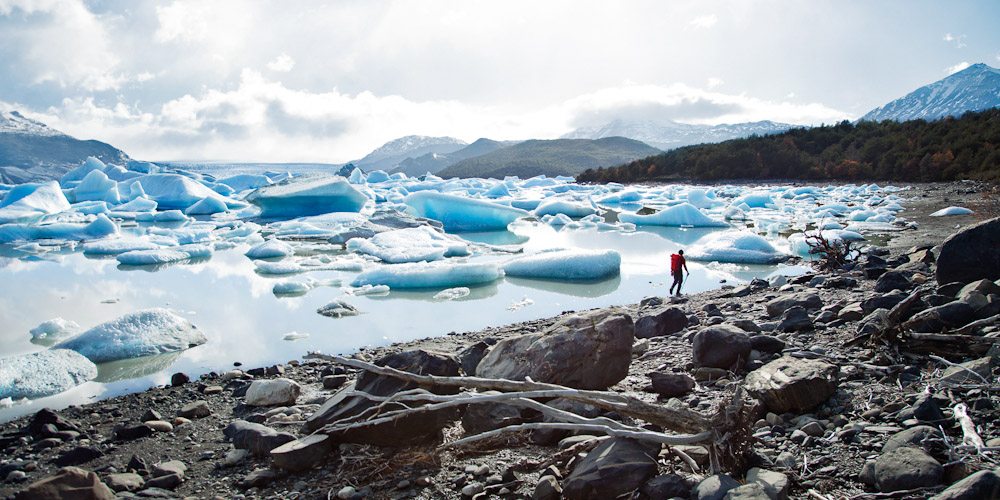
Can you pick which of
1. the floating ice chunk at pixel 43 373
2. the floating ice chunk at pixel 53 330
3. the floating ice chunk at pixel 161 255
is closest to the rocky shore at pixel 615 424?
the floating ice chunk at pixel 43 373

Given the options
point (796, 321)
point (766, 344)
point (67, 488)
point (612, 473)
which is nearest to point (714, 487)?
point (612, 473)

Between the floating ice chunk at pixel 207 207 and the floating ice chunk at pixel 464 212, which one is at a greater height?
the floating ice chunk at pixel 207 207

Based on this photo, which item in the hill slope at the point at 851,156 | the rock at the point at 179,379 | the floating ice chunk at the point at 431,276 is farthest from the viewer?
the hill slope at the point at 851,156

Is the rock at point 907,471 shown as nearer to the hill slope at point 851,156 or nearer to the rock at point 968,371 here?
the rock at point 968,371

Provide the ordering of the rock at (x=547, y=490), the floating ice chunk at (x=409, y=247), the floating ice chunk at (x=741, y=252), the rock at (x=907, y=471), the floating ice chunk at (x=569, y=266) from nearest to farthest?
the rock at (x=907, y=471), the rock at (x=547, y=490), the floating ice chunk at (x=569, y=266), the floating ice chunk at (x=741, y=252), the floating ice chunk at (x=409, y=247)

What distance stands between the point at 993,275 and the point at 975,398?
1.75 m

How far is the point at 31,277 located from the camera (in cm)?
759

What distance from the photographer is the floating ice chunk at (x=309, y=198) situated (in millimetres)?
15680

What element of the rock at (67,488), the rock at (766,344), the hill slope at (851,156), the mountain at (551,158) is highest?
the mountain at (551,158)

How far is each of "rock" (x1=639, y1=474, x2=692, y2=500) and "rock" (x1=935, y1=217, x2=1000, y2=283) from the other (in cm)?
255

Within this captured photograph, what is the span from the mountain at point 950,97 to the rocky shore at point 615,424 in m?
109

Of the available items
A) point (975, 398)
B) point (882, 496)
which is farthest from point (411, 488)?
point (975, 398)

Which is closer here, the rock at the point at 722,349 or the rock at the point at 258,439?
the rock at the point at 258,439

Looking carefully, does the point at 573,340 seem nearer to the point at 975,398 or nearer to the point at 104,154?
the point at 975,398
